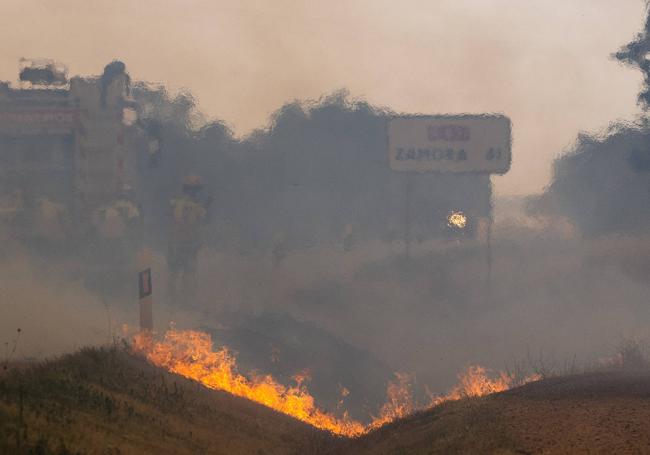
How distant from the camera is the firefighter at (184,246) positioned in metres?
55.9

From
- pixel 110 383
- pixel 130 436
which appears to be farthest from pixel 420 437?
pixel 110 383

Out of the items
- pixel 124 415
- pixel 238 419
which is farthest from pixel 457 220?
pixel 124 415

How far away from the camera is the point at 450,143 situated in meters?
60.2

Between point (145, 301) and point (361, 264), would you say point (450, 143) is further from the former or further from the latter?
point (145, 301)

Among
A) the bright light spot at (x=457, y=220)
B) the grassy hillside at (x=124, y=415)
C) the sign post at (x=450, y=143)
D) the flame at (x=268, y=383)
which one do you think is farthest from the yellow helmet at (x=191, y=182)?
the grassy hillside at (x=124, y=415)

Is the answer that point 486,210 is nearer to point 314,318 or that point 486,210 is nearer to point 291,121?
point 291,121

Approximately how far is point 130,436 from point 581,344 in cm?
3874

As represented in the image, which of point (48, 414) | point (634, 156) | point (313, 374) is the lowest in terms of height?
point (313, 374)

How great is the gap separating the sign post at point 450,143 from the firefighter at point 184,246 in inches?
566

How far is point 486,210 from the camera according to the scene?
75938 mm

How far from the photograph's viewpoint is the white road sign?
6016cm

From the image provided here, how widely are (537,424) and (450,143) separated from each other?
4328 centimetres

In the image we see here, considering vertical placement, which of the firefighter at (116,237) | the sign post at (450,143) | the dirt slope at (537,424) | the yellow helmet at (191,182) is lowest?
the dirt slope at (537,424)

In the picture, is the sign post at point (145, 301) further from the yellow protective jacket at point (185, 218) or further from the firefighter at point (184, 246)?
the yellow protective jacket at point (185, 218)
